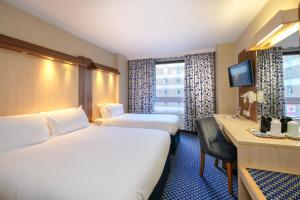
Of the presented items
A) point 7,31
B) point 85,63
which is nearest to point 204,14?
point 85,63

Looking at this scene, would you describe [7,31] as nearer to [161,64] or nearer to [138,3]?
[138,3]

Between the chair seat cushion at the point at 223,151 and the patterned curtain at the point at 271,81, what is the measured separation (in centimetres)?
72

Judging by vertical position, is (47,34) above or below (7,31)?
above

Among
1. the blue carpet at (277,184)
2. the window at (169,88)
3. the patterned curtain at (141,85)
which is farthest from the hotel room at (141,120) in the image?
the patterned curtain at (141,85)

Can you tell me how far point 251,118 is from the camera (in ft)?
8.74

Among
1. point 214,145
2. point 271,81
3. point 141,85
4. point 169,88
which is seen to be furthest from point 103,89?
point 271,81

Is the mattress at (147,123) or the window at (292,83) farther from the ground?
the window at (292,83)

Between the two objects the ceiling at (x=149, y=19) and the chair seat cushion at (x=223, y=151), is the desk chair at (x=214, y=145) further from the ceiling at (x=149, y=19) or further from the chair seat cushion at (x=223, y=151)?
the ceiling at (x=149, y=19)

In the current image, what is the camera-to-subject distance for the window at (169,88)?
5035mm

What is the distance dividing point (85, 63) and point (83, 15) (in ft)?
3.96

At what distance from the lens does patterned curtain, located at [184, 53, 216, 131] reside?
4.48 metres

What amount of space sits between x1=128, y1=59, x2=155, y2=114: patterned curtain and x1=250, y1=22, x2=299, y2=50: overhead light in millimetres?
3320

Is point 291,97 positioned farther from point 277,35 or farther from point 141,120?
point 141,120

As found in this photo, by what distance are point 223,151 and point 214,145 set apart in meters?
0.23
